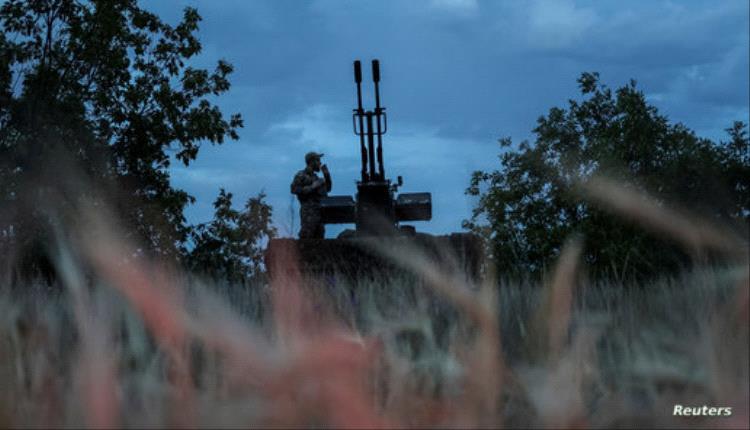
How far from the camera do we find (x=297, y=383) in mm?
2895

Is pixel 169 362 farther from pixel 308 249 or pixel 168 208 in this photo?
pixel 168 208

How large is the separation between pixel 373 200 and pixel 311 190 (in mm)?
1177

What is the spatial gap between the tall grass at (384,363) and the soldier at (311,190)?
1161 cm

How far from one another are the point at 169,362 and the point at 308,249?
9.67 meters

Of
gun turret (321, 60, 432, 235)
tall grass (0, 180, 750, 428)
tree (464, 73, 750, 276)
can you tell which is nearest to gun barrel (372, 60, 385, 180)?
gun turret (321, 60, 432, 235)

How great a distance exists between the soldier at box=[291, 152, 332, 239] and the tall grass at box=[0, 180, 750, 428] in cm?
1161

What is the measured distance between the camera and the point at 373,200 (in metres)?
16.9

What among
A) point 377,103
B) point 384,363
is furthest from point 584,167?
point 384,363

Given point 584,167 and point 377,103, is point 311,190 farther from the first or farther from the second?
point 584,167

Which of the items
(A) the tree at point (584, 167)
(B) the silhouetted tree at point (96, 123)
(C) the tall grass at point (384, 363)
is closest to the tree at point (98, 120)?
(B) the silhouetted tree at point (96, 123)

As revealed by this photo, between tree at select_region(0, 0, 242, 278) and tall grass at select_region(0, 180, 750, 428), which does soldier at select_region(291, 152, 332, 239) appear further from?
tall grass at select_region(0, 180, 750, 428)

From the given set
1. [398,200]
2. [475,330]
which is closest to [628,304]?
[475,330]

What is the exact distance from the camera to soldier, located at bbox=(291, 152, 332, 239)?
53.8 ft

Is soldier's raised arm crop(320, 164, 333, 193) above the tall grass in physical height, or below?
above
